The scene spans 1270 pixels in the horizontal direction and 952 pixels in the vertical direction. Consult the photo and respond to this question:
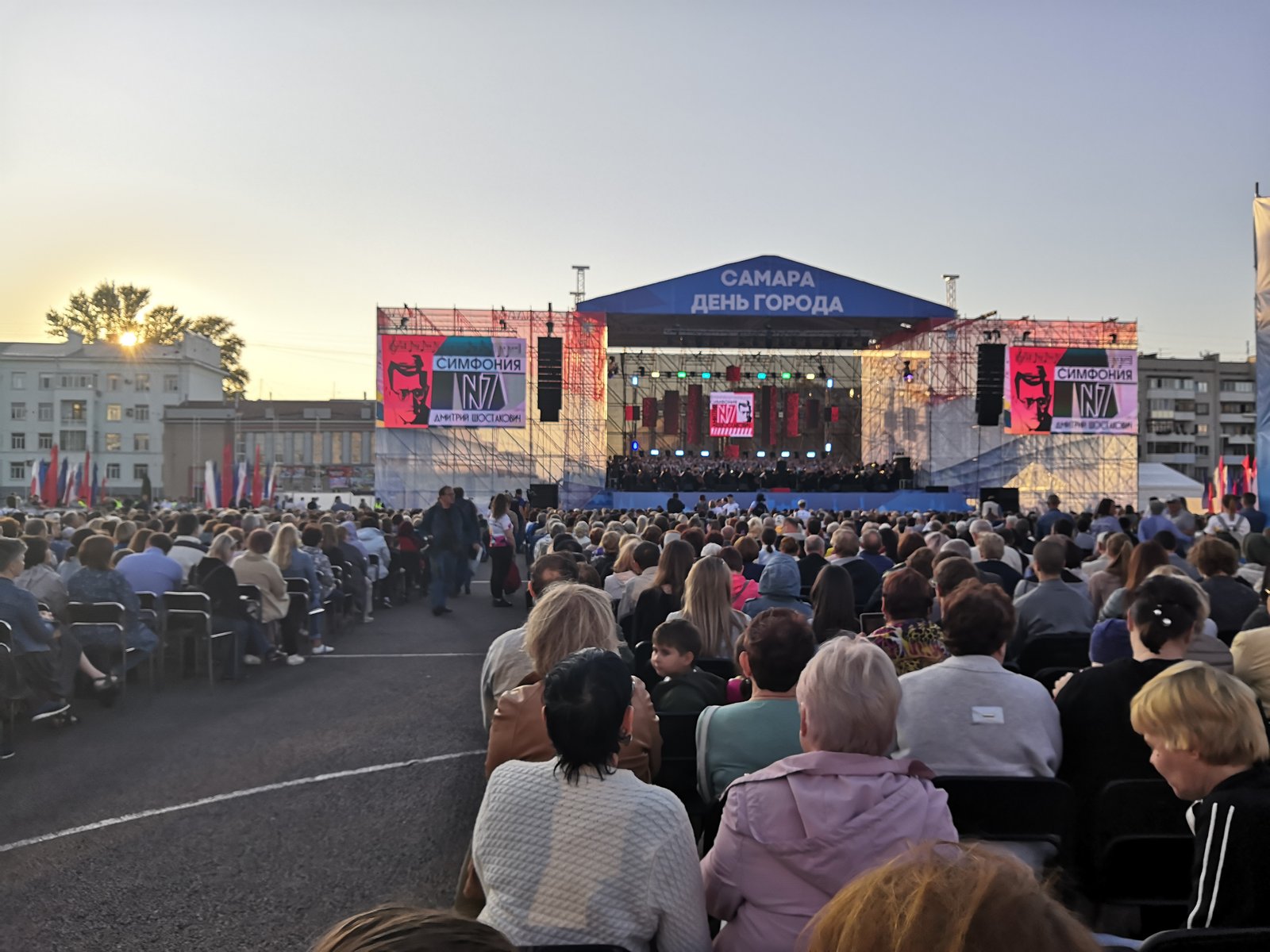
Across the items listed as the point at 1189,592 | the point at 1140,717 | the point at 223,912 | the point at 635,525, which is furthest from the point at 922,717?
the point at 635,525

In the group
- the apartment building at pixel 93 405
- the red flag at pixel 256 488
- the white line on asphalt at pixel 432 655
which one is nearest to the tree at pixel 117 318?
the apartment building at pixel 93 405

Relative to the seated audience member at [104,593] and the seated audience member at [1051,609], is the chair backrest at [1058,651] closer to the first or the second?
→ the seated audience member at [1051,609]

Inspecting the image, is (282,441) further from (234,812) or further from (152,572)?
(234,812)

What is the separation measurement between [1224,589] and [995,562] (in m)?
1.90

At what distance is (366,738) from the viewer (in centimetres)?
700

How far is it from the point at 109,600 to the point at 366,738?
2554 millimetres

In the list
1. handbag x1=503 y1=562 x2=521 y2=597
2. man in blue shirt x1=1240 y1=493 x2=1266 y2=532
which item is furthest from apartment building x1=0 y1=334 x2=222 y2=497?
man in blue shirt x1=1240 y1=493 x2=1266 y2=532

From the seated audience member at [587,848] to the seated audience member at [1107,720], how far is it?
1.73m

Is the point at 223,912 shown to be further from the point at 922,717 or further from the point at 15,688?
the point at 15,688

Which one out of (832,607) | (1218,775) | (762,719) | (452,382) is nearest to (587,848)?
(762,719)

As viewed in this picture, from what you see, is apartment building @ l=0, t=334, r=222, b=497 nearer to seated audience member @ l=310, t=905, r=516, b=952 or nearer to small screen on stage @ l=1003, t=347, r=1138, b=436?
small screen on stage @ l=1003, t=347, r=1138, b=436

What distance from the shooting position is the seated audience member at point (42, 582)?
784 cm

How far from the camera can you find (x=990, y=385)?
26047 mm

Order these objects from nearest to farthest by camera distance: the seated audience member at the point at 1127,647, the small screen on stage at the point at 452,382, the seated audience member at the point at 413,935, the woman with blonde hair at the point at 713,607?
1. the seated audience member at the point at 413,935
2. the seated audience member at the point at 1127,647
3. the woman with blonde hair at the point at 713,607
4. the small screen on stage at the point at 452,382
